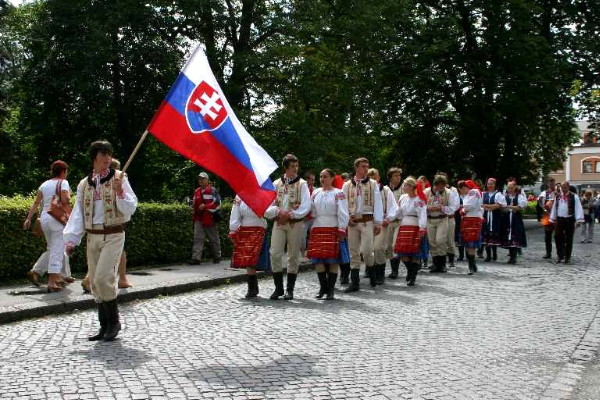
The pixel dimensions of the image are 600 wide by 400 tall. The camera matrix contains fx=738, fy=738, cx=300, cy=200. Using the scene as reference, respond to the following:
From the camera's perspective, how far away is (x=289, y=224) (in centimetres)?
1052

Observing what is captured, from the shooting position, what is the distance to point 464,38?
108ft

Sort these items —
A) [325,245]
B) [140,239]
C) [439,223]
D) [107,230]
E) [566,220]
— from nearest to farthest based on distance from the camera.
→ [107,230], [325,245], [140,239], [439,223], [566,220]

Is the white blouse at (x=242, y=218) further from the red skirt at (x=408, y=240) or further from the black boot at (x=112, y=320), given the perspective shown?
the black boot at (x=112, y=320)

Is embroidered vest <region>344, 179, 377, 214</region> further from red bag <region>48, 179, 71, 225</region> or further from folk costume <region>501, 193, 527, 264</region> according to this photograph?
folk costume <region>501, 193, 527, 264</region>

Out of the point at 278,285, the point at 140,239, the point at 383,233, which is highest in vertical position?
the point at 383,233

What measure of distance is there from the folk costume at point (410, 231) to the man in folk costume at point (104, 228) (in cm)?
615

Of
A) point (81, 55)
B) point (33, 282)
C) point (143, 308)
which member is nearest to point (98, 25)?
point (81, 55)

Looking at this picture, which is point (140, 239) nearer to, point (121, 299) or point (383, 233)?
point (121, 299)

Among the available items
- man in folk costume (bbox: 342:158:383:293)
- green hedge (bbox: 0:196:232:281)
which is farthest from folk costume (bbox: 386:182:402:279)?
green hedge (bbox: 0:196:232:281)

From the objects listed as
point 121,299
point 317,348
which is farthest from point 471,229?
point 317,348

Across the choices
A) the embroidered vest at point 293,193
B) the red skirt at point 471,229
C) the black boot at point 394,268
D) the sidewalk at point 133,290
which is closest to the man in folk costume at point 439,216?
the red skirt at point 471,229

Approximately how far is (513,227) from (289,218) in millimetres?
8919

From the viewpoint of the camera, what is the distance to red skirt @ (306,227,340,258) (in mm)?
10609

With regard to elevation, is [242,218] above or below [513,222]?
above
